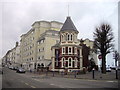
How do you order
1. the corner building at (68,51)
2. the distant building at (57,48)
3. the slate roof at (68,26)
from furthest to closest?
the slate roof at (68,26), the distant building at (57,48), the corner building at (68,51)

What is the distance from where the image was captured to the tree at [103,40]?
46781 mm

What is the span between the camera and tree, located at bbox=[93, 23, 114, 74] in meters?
46.8

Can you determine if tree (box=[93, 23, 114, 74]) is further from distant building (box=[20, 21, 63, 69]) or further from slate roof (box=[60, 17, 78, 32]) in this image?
distant building (box=[20, 21, 63, 69])

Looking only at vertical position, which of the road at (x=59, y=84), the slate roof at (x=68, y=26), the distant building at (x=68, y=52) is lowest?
the road at (x=59, y=84)

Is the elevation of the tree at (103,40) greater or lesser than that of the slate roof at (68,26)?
lesser

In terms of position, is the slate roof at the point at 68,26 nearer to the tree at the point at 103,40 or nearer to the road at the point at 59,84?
the tree at the point at 103,40

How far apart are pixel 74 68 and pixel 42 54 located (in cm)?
2605

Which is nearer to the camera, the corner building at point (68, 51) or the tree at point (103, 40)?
the tree at point (103, 40)

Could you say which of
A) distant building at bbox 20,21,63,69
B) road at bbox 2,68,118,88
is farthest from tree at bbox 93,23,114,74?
distant building at bbox 20,21,63,69

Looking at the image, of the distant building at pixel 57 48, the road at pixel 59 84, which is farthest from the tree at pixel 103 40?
the road at pixel 59 84

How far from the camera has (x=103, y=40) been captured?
46.4 meters

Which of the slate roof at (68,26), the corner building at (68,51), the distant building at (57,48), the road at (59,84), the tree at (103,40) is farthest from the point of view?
the slate roof at (68,26)

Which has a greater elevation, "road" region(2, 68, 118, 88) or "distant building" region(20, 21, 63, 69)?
"distant building" region(20, 21, 63, 69)

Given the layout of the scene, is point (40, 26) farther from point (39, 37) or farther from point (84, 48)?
point (84, 48)
